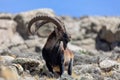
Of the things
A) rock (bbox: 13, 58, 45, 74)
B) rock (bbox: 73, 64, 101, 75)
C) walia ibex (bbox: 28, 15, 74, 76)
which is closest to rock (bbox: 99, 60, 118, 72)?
rock (bbox: 73, 64, 101, 75)

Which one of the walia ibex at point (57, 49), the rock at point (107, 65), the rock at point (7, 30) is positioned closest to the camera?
the walia ibex at point (57, 49)

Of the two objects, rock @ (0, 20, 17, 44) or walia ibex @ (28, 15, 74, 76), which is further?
rock @ (0, 20, 17, 44)

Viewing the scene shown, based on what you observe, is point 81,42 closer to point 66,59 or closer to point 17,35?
point 17,35

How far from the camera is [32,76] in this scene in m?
14.7

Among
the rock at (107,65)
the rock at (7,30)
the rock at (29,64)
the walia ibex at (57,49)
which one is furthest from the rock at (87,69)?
the rock at (7,30)

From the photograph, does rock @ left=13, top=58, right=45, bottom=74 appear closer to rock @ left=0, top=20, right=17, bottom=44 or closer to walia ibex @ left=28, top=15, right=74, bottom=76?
walia ibex @ left=28, top=15, right=74, bottom=76

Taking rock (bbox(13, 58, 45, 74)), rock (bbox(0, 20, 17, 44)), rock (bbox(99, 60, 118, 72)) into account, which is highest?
rock (bbox(13, 58, 45, 74))

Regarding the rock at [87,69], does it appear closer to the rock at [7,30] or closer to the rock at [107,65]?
the rock at [107,65]

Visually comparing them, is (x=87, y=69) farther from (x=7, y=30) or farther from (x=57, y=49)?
(x=7, y=30)

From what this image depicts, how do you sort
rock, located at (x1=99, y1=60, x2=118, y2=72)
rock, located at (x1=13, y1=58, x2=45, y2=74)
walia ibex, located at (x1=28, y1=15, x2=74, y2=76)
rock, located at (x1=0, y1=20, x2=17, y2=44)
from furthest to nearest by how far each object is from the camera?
1. rock, located at (x1=0, y1=20, x2=17, y2=44)
2. rock, located at (x1=99, y1=60, x2=118, y2=72)
3. walia ibex, located at (x1=28, y1=15, x2=74, y2=76)
4. rock, located at (x1=13, y1=58, x2=45, y2=74)

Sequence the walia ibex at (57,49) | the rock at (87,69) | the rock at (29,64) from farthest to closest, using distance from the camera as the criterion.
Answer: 1. the rock at (87,69)
2. the walia ibex at (57,49)
3. the rock at (29,64)

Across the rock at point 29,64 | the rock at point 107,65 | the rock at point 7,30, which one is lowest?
the rock at point 7,30

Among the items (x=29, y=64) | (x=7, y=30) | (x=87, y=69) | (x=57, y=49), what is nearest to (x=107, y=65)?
(x=87, y=69)

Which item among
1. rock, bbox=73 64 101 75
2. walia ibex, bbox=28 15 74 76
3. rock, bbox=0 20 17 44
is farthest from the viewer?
rock, bbox=0 20 17 44
